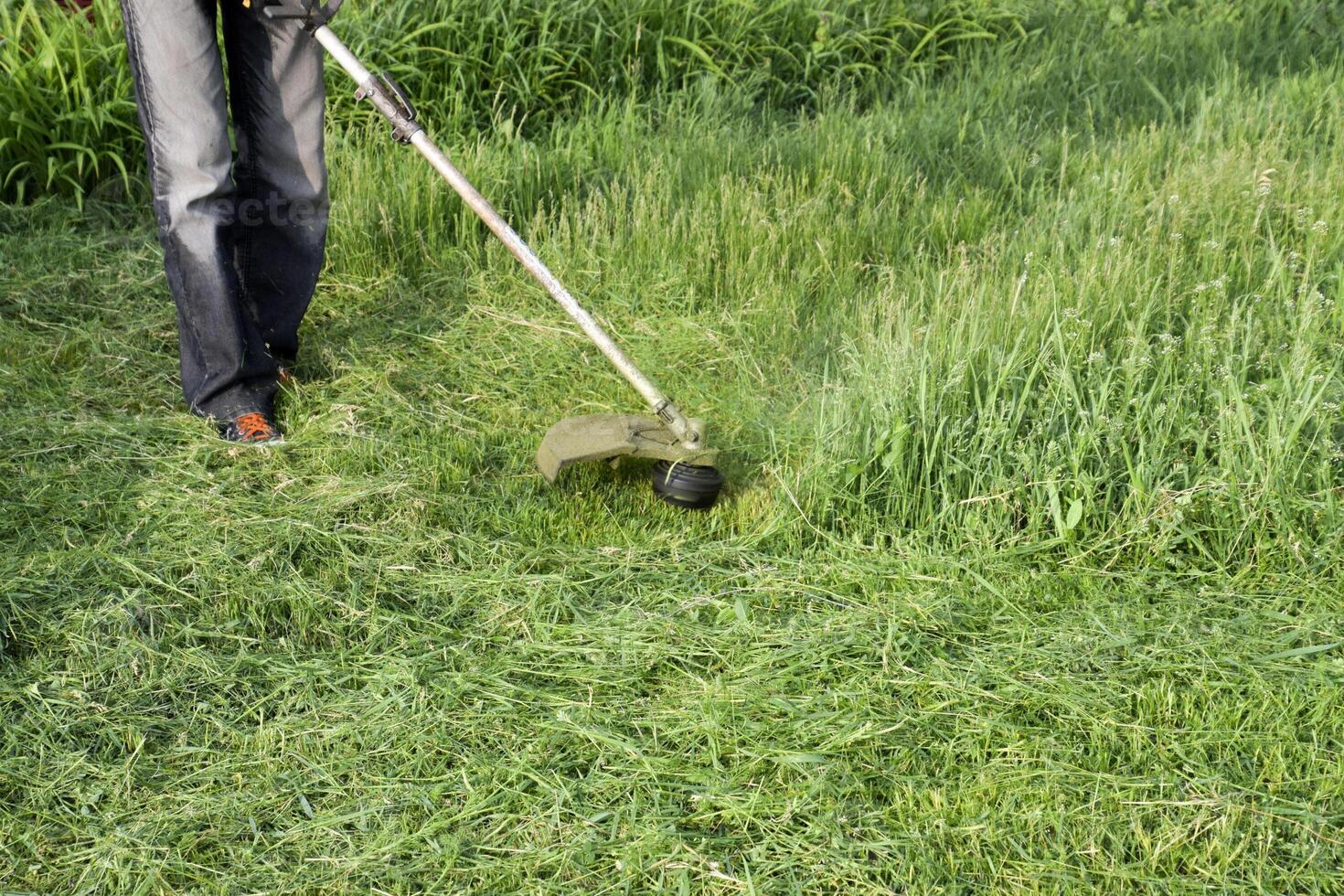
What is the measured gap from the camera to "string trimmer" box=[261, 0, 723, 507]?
10.7ft

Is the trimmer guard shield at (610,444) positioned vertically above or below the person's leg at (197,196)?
below

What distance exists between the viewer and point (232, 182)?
359 centimetres

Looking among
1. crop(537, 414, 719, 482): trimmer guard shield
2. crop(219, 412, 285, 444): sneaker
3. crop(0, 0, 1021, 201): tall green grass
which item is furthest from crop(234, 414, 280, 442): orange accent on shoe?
crop(0, 0, 1021, 201): tall green grass

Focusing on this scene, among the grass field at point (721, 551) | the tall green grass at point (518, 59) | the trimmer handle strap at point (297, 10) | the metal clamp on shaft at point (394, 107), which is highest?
the trimmer handle strap at point (297, 10)

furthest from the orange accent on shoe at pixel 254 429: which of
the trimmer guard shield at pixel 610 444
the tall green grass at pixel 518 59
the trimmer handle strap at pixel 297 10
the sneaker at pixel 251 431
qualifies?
the tall green grass at pixel 518 59

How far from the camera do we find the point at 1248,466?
304 cm

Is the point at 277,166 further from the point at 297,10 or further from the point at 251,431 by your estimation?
the point at 251,431

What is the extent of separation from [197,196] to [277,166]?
1.17 feet

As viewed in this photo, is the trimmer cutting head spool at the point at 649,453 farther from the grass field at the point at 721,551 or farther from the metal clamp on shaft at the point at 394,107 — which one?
the metal clamp on shaft at the point at 394,107

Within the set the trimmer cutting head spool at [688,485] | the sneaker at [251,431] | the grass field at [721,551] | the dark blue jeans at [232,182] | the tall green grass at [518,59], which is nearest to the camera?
the grass field at [721,551]

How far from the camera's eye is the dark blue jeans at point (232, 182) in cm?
335

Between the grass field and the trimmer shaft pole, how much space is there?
228 mm

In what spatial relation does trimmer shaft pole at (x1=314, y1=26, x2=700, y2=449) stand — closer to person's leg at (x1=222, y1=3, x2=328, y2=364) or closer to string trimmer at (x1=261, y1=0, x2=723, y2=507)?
string trimmer at (x1=261, y1=0, x2=723, y2=507)

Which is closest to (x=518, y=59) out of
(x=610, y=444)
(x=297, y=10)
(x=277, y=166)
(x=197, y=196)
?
(x=277, y=166)
